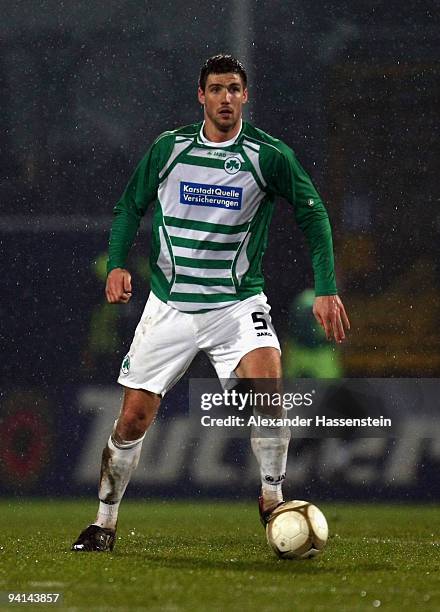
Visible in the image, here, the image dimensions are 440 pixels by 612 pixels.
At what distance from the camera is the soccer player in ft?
21.5

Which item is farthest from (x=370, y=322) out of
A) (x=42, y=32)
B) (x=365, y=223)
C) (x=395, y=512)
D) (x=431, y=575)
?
(x=431, y=575)

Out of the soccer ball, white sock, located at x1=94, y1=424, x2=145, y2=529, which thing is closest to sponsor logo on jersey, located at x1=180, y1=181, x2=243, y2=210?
white sock, located at x1=94, y1=424, x2=145, y2=529

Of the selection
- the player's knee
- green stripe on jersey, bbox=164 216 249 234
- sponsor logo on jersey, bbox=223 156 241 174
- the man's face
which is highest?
the man's face

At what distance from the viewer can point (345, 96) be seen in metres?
10.5

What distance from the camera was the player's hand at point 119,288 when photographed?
636 cm

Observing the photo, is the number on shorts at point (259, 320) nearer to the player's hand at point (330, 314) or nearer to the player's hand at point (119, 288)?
the player's hand at point (330, 314)

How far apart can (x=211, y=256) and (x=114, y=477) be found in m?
1.14

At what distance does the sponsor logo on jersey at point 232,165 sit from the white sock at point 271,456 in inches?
45.0

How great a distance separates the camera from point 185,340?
664cm

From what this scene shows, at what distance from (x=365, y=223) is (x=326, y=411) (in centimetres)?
149

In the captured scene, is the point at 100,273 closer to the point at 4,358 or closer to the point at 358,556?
the point at 4,358

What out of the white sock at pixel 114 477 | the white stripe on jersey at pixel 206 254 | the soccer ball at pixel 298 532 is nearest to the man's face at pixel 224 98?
the white stripe on jersey at pixel 206 254

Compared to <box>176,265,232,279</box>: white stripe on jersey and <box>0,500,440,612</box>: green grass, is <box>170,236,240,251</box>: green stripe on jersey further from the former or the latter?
<box>0,500,440,612</box>: green grass

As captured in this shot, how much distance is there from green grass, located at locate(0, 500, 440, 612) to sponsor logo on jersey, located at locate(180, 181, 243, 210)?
165cm
